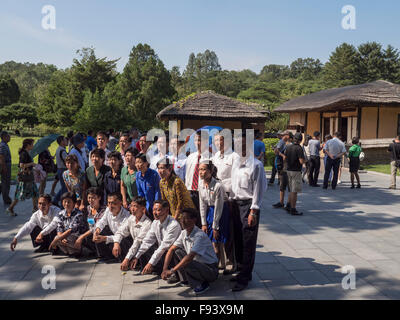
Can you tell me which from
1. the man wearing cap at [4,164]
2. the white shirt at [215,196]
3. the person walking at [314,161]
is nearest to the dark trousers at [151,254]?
the white shirt at [215,196]

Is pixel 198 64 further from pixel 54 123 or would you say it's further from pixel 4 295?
pixel 4 295

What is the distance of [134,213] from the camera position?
4672mm

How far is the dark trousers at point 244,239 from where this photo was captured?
13.8 ft

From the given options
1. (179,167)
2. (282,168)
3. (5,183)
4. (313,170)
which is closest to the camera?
(179,167)

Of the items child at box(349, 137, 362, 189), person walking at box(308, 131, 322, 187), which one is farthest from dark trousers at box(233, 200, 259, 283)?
child at box(349, 137, 362, 189)

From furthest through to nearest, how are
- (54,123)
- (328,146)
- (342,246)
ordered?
(54,123)
(328,146)
(342,246)

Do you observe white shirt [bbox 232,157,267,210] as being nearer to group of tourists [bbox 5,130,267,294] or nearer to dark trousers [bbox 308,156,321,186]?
group of tourists [bbox 5,130,267,294]

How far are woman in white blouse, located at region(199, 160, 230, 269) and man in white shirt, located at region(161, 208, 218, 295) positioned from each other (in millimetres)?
268

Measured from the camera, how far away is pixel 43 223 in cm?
536

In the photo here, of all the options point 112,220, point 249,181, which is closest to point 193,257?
point 249,181

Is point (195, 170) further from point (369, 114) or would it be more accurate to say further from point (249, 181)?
point (369, 114)

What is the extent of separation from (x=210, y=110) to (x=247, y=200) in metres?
12.8
